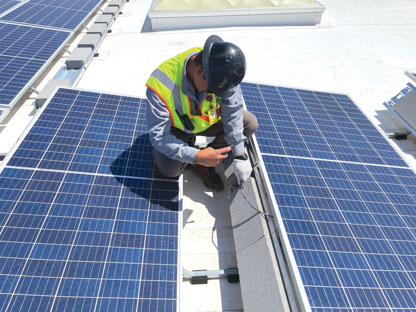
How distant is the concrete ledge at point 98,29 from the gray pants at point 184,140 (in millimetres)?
6378

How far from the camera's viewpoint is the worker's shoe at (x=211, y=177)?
4.00 m

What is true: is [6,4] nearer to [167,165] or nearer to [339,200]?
[167,165]

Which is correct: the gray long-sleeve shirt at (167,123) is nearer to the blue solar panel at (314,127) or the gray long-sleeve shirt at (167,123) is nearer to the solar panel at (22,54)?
the blue solar panel at (314,127)

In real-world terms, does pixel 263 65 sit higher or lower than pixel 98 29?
lower

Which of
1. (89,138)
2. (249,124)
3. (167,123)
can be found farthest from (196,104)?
(89,138)

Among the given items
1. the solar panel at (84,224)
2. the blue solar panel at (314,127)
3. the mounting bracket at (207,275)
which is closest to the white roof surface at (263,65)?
the mounting bracket at (207,275)

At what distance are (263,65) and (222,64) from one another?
566cm

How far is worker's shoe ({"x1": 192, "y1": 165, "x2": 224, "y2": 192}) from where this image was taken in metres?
4.00

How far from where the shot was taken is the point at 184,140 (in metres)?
3.59

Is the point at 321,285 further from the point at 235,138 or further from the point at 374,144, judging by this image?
the point at 374,144

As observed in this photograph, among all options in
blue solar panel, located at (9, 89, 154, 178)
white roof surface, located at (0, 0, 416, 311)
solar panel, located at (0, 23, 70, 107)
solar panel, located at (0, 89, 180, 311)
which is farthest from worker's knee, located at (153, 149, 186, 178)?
solar panel, located at (0, 23, 70, 107)

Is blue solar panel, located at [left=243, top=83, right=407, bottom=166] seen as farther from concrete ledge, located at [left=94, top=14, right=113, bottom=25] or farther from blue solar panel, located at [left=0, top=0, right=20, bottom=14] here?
blue solar panel, located at [left=0, top=0, right=20, bottom=14]

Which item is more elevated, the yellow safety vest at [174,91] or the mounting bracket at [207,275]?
the yellow safety vest at [174,91]

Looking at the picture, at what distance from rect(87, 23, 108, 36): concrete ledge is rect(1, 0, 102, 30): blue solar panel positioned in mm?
363
